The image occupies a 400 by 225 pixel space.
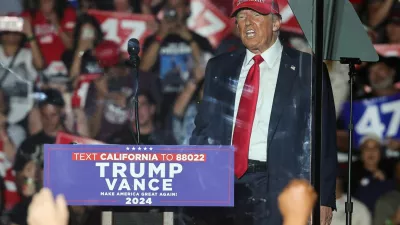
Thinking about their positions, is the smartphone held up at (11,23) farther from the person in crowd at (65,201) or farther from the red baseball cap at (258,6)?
the red baseball cap at (258,6)

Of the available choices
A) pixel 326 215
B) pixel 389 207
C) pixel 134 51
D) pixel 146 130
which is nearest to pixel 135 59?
→ pixel 134 51

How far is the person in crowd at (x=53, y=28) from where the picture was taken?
380cm

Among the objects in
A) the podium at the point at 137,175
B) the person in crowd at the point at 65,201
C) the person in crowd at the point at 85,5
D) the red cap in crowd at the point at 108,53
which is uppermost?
the person in crowd at the point at 85,5

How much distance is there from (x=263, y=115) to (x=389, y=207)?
2.45 feet

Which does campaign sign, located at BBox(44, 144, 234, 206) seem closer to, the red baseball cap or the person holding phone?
the person holding phone

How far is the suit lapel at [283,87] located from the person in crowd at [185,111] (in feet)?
1.15

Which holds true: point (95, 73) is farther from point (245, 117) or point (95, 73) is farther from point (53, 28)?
point (245, 117)

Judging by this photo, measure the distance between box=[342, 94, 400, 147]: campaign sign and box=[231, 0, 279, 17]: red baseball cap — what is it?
0.59 metres

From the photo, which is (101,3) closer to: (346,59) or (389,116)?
(346,59)

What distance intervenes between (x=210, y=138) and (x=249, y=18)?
1.91 feet

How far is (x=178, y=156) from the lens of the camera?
12.4 feet

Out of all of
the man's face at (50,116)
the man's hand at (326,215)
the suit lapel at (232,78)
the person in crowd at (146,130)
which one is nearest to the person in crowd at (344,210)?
the man's hand at (326,215)

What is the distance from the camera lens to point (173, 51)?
3859 mm

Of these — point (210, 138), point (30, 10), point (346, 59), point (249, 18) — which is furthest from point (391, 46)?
point (30, 10)
